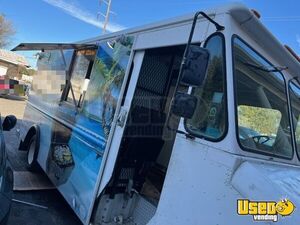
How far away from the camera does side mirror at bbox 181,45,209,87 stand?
2.48m

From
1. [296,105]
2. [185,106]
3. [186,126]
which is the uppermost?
[296,105]

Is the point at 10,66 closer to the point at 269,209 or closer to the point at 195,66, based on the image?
the point at 195,66

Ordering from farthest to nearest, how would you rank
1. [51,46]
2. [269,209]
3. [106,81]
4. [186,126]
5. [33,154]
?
[33,154], [51,46], [106,81], [186,126], [269,209]

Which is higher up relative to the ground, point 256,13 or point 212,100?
point 256,13

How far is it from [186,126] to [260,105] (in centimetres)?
73

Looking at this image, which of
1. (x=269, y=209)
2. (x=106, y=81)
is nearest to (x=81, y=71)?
(x=106, y=81)

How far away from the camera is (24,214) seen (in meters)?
4.83

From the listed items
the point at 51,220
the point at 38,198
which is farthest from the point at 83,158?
the point at 38,198

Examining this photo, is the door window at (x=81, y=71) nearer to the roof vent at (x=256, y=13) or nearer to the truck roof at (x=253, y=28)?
the truck roof at (x=253, y=28)

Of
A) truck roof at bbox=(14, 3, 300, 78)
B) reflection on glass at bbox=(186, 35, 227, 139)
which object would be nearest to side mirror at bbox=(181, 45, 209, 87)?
reflection on glass at bbox=(186, 35, 227, 139)

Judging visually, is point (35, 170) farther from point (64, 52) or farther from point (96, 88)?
point (96, 88)

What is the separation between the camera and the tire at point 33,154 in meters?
6.19

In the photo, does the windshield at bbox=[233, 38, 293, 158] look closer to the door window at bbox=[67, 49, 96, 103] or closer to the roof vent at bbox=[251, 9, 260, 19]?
the roof vent at bbox=[251, 9, 260, 19]

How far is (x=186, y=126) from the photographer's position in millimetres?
2869
